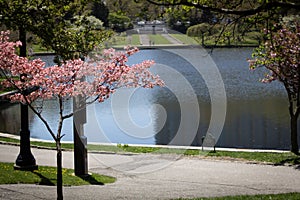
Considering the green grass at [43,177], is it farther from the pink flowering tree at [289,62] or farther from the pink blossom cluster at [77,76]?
the pink flowering tree at [289,62]

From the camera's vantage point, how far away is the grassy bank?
48.6 feet

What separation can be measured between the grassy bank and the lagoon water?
3.13 m

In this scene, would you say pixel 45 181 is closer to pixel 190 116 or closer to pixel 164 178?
pixel 164 178

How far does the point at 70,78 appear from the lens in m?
8.96

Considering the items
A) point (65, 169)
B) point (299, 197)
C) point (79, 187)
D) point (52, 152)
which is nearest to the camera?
point (299, 197)

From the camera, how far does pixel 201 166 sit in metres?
14.2

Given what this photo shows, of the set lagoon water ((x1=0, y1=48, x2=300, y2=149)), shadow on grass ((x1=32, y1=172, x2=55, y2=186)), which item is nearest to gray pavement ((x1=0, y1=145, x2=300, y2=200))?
shadow on grass ((x1=32, y1=172, x2=55, y2=186))

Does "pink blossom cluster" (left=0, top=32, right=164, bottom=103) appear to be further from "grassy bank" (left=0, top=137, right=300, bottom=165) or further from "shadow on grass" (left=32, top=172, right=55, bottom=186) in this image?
"grassy bank" (left=0, top=137, right=300, bottom=165)

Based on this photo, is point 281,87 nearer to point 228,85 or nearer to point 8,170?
point 228,85

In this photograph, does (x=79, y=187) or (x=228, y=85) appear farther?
(x=228, y=85)

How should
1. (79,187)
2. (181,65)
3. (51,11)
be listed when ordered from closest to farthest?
(51,11)
(79,187)
(181,65)

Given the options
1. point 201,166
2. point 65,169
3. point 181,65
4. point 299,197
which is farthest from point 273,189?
point 181,65

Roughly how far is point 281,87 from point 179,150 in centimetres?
1977

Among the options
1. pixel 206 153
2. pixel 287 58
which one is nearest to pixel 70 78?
pixel 206 153
